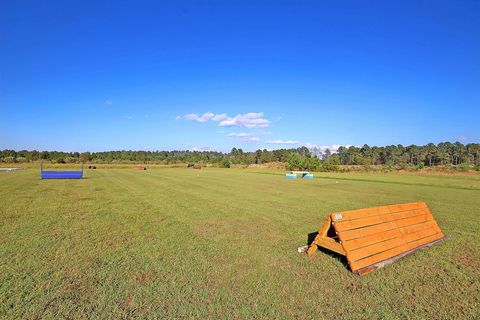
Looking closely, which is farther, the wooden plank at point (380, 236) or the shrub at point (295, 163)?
the shrub at point (295, 163)

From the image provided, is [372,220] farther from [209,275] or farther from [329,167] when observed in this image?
[329,167]

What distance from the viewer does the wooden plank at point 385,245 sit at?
6198 millimetres

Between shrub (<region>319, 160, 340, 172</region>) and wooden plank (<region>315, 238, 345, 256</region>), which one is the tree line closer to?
shrub (<region>319, 160, 340, 172</region>)

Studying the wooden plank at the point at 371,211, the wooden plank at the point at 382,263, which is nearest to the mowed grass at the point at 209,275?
the wooden plank at the point at 382,263

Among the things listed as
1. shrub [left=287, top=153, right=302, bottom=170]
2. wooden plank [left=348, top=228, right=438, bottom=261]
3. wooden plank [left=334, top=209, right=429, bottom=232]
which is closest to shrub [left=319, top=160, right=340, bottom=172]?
shrub [left=287, top=153, right=302, bottom=170]

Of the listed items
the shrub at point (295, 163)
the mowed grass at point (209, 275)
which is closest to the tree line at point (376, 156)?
the shrub at point (295, 163)

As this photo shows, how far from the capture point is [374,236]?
679cm

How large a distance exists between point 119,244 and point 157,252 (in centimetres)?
134

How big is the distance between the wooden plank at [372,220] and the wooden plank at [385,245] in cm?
47

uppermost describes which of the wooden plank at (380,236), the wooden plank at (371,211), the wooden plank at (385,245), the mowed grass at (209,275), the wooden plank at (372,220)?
the wooden plank at (371,211)

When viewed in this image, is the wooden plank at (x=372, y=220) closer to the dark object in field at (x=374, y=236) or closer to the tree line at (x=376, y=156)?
the dark object in field at (x=374, y=236)

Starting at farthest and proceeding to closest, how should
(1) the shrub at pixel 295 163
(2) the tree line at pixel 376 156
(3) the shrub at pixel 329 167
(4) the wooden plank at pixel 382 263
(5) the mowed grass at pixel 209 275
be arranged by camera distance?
(2) the tree line at pixel 376 156 < (1) the shrub at pixel 295 163 < (3) the shrub at pixel 329 167 < (4) the wooden plank at pixel 382 263 < (5) the mowed grass at pixel 209 275

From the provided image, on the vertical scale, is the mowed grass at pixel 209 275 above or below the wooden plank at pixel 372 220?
below

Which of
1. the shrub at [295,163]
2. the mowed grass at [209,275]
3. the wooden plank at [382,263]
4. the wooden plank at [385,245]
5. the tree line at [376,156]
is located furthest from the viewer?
the tree line at [376,156]
